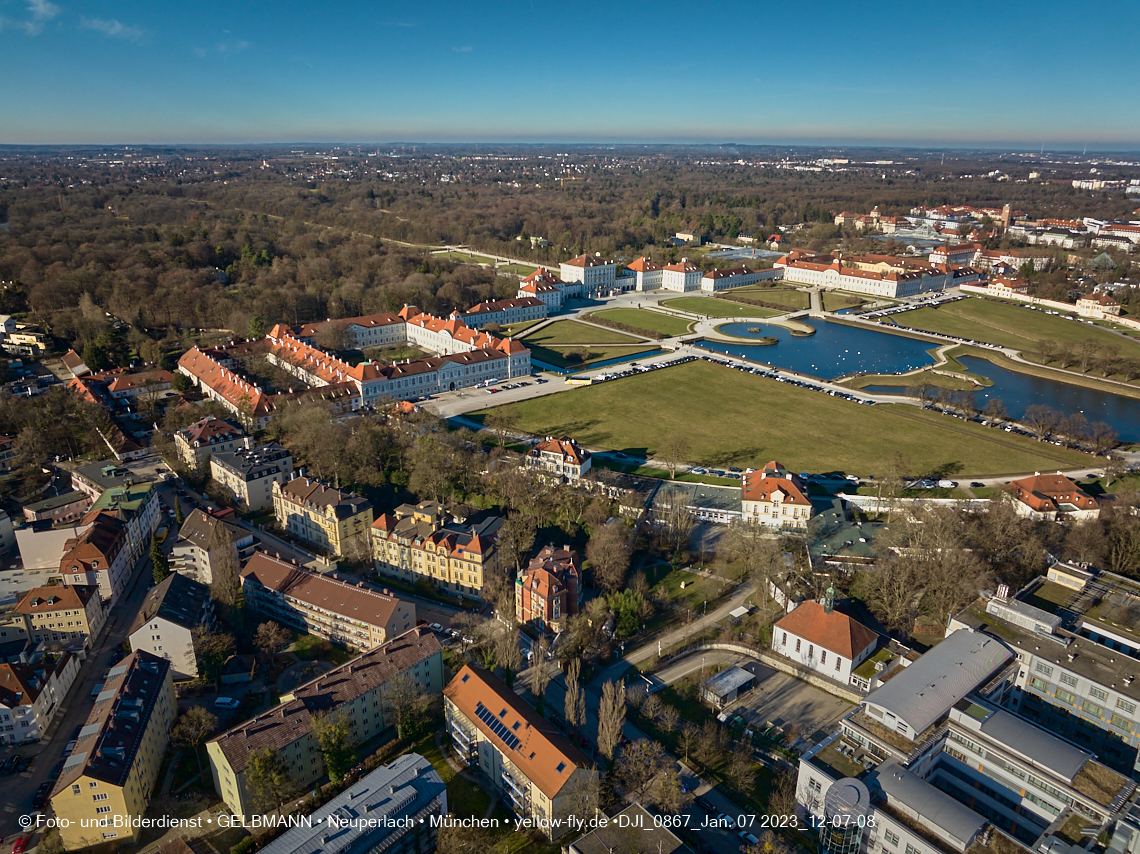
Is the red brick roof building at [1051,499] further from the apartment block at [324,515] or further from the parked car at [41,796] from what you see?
the parked car at [41,796]

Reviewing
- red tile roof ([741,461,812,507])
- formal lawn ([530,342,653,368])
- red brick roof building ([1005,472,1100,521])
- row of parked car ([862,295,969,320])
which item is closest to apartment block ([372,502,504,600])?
red tile roof ([741,461,812,507])

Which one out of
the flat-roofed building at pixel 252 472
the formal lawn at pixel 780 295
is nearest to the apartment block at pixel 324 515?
the flat-roofed building at pixel 252 472

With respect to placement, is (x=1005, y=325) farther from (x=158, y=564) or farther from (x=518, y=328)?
(x=158, y=564)

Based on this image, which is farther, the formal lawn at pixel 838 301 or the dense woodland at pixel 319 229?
the formal lawn at pixel 838 301

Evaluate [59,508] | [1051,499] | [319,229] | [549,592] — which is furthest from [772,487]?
[319,229]

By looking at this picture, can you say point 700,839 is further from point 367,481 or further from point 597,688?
point 367,481

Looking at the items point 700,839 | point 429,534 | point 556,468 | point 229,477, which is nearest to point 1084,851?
point 700,839
